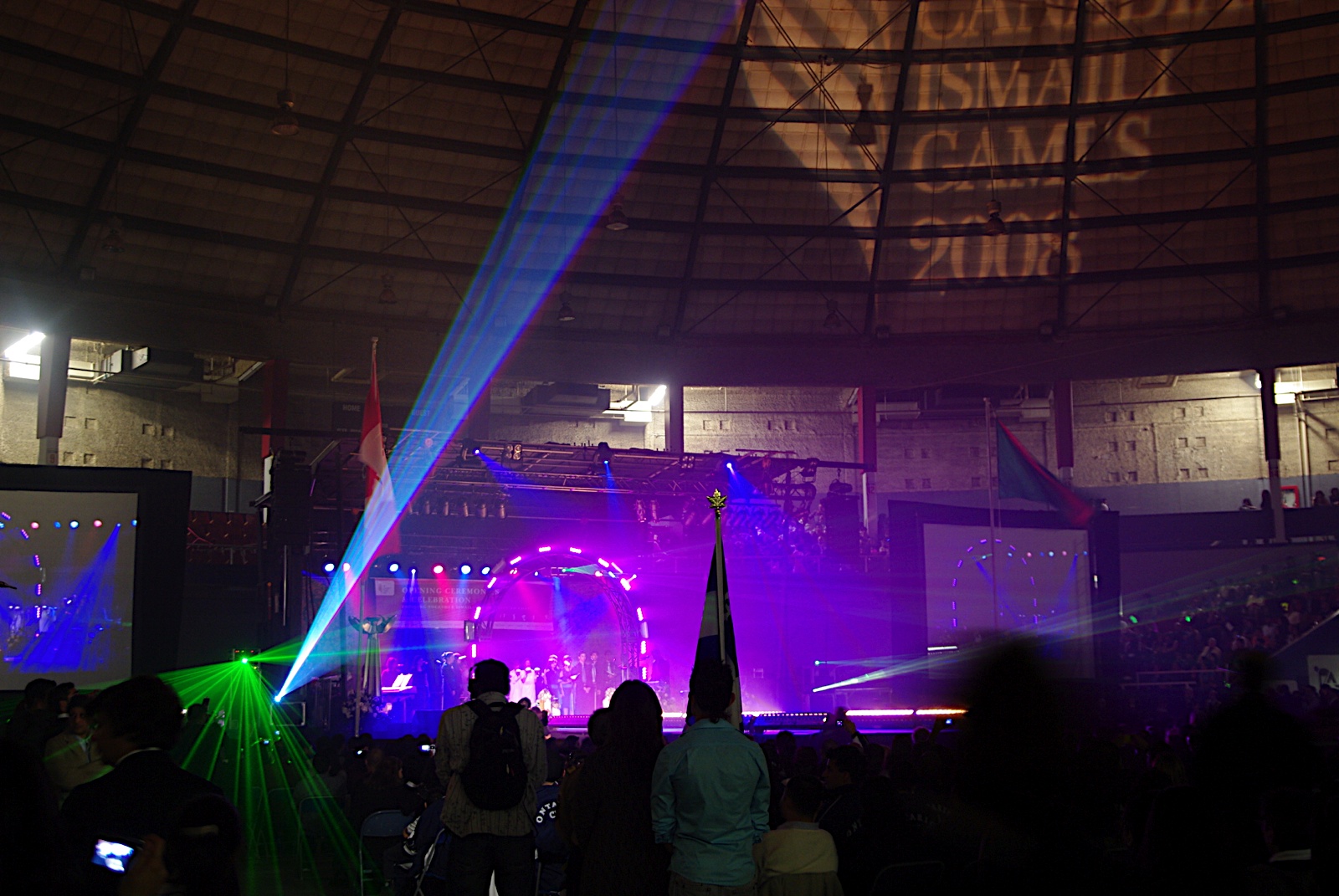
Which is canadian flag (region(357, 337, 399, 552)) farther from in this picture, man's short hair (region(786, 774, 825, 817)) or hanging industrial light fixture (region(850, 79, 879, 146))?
man's short hair (region(786, 774, 825, 817))

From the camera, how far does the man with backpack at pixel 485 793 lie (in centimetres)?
540

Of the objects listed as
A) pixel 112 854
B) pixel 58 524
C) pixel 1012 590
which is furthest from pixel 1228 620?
pixel 112 854

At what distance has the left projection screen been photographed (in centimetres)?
1523

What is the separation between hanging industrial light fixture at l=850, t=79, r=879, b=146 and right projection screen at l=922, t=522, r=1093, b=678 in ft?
25.7

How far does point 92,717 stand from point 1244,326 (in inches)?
1043

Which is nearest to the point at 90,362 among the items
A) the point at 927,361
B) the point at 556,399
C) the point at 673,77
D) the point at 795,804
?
the point at 556,399

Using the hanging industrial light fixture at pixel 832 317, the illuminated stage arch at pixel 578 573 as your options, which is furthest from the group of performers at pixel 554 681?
the hanging industrial light fixture at pixel 832 317

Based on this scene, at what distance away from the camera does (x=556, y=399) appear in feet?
107

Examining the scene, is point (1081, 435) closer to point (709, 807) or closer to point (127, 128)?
point (127, 128)

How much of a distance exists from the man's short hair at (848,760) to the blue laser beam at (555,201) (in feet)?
44.9

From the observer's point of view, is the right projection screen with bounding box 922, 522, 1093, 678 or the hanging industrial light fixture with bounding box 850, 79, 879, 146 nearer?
the right projection screen with bounding box 922, 522, 1093, 678

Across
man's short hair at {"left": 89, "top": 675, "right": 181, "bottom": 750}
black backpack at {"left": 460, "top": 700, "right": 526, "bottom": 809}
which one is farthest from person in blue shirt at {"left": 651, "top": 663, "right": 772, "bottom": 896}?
man's short hair at {"left": 89, "top": 675, "right": 181, "bottom": 750}

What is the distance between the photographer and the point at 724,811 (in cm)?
452

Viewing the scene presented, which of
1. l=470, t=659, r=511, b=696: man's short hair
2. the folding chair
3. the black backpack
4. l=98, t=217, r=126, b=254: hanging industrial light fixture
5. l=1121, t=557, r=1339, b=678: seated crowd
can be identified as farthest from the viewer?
l=1121, t=557, r=1339, b=678: seated crowd
